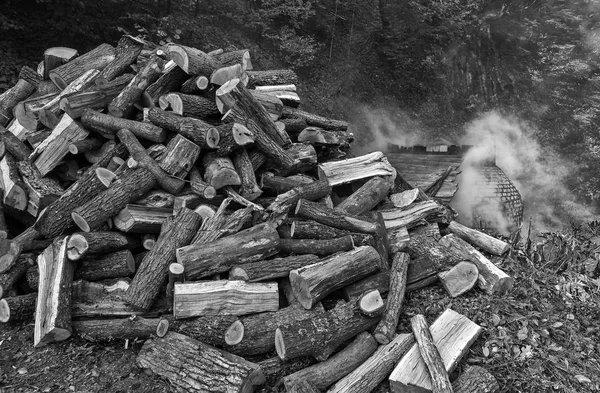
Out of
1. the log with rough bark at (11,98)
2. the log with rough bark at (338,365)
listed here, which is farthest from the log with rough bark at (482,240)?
the log with rough bark at (11,98)

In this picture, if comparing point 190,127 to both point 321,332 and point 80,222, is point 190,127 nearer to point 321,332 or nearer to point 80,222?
point 80,222

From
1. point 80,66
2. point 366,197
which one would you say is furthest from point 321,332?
point 80,66

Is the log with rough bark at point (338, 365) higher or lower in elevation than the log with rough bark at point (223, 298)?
lower

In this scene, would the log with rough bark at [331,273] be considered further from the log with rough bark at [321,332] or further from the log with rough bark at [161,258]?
the log with rough bark at [161,258]

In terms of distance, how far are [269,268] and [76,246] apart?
2019 millimetres

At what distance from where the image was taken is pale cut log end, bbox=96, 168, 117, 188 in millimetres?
5023

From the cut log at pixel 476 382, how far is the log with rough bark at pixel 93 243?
11.8 feet

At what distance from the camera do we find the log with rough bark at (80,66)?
668cm

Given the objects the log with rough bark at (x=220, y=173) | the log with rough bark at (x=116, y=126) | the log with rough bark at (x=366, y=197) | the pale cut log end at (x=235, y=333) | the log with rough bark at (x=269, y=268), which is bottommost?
the pale cut log end at (x=235, y=333)

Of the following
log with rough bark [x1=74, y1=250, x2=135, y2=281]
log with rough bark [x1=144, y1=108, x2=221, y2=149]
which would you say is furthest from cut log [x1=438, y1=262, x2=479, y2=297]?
log with rough bark [x1=74, y1=250, x2=135, y2=281]

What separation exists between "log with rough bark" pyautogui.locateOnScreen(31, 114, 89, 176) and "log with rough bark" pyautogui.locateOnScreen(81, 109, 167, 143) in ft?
0.51

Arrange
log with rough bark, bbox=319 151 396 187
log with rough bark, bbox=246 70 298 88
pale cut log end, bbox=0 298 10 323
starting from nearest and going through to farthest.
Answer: pale cut log end, bbox=0 298 10 323 → log with rough bark, bbox=319 151 396 187 → log with rough bark, bbox=246 70 298 88

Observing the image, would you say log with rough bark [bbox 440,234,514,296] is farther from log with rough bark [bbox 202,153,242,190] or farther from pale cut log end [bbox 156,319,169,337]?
pale cut log end [bbox 156,319,169,337]

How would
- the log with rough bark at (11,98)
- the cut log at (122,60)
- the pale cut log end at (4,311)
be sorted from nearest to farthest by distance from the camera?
the pale cut log end at (4,311) → the cut log at (122,60) → the log with rough bark at (11,98)
